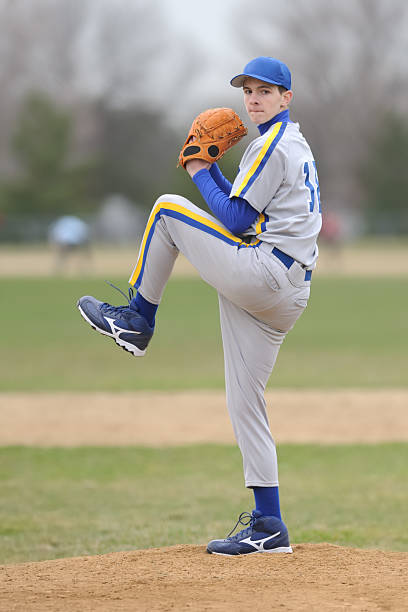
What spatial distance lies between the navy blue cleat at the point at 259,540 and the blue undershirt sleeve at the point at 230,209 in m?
1.27

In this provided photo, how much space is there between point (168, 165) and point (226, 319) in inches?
2304

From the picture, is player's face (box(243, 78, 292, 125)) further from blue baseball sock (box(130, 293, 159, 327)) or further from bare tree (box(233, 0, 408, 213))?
bare tree (box(233, 0, 408, 213))

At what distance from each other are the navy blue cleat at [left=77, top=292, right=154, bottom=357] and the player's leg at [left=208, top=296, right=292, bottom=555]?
1.17 feet

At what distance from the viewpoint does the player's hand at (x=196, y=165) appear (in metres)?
3.83

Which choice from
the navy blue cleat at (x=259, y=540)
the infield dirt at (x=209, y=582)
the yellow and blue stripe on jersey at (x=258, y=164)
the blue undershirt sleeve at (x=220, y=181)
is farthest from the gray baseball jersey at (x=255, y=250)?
the infield dirt at (x=209, y=582)

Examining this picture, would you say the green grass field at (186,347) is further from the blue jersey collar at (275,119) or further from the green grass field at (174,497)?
the blue jersey collar at (275,119)

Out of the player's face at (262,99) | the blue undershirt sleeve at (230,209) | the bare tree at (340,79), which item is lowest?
the blue undershirt sleeve at (230,209)

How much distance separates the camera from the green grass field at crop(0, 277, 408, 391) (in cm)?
1198

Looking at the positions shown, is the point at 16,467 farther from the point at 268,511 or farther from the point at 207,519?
→ the point at 268,511

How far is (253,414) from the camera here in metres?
3.94

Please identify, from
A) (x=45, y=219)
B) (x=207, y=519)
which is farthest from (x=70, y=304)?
(x=45, y=219)

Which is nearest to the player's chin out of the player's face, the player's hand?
the player's face

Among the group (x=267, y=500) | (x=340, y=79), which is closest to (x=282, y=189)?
(x=267, y=500)

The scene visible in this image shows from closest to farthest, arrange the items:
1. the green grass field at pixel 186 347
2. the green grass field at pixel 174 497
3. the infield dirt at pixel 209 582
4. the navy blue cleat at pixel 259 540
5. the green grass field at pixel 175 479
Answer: the infield dirt at pixel 209 582, the navy blue cleat at pixel 259 540, the green grass field at pixel 174 497, the green grass field at pixel 175 479, the green grass field at pixel 186 347
